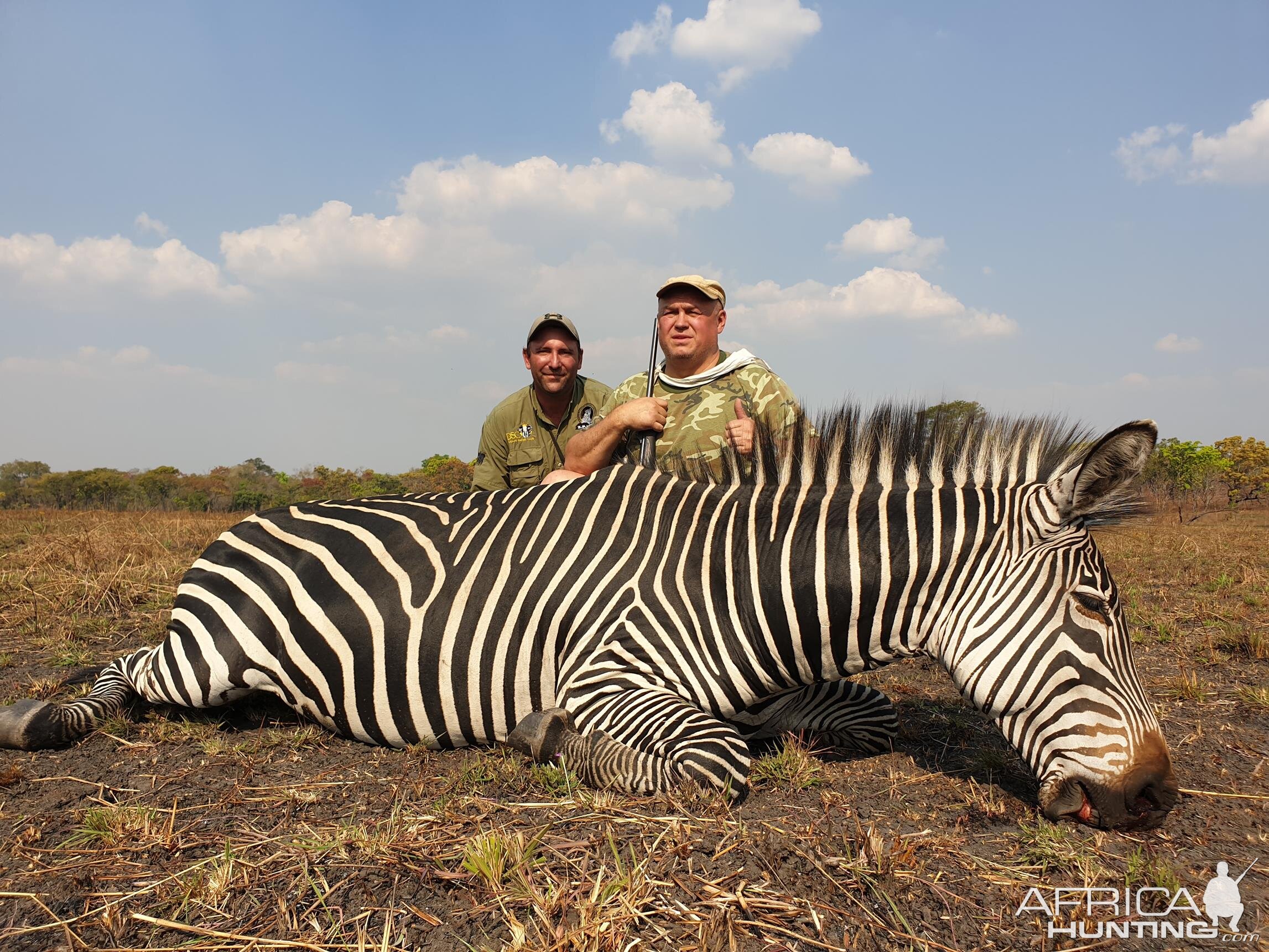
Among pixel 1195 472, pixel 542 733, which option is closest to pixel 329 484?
pixel 542 733

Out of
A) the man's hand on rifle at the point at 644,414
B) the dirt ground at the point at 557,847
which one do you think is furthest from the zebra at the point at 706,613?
the man's hand on rifle at the point at 644,414

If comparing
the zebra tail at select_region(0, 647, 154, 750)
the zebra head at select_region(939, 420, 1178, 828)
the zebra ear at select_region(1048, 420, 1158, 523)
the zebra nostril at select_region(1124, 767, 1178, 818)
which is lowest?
the zebra tail at select_region(0, 647, 154, 750)

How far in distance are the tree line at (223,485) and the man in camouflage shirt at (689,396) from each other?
61.2 feet

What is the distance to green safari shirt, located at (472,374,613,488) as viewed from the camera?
657cm

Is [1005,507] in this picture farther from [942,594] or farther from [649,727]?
[649,727]

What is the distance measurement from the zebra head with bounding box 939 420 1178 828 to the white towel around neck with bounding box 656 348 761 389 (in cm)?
267

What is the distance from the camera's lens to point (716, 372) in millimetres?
5227

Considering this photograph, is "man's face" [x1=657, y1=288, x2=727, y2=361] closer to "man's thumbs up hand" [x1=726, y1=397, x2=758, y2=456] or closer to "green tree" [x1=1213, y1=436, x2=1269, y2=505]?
"man's thumbs up hand" [x1=726, y1=397, x2=758, y2=456]

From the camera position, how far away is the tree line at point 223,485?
2736 cm

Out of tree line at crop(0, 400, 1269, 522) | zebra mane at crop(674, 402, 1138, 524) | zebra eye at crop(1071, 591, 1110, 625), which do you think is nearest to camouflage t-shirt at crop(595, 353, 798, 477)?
zebra mane at crop(674, 402, 1138, 524)

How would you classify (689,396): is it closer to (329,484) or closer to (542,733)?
(542,733)

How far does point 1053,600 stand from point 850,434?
1.06 meters

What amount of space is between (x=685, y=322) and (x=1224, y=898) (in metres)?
4.04

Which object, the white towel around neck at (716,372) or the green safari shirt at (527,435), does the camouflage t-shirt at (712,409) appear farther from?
the green safari shirt at (527,435)
